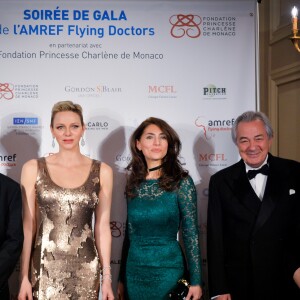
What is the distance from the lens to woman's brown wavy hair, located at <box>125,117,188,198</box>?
10.5ft

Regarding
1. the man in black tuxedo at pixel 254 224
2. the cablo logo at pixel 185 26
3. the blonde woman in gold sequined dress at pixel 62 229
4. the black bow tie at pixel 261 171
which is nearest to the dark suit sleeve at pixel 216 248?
the man in black tuxedo at pixel 254 224

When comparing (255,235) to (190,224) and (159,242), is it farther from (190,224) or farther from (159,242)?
(159,242)

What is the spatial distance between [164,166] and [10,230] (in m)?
Result: 1.00

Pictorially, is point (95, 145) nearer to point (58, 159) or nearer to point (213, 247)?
point (58, 159)

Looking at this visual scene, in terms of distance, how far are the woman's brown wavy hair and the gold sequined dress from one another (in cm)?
36

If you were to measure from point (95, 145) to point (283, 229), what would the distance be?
1.47 m

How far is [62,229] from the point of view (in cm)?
304

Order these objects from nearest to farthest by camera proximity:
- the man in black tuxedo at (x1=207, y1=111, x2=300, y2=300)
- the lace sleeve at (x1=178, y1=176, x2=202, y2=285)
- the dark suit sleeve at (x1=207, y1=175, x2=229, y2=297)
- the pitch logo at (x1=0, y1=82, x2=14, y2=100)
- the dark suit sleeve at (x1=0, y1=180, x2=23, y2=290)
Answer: the dark suit sleeve at (x1=0, y1=180, x2=23, y2=290)
the man in black tuxedo at (x1=207, y1=111, x2=300, y2=300)
the dark suit sleeve at (x1=207, y1=175, x2=229, y2=297)
the lace sleeve at (x1=178, y1=176, x2=202, y2=285)
the pitch logo at (x1=0, y1=82, x2=14, y2=100)

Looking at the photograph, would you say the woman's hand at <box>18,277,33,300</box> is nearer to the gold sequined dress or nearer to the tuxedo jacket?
the gold sequined dress

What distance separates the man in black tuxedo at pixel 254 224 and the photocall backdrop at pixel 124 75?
70cm

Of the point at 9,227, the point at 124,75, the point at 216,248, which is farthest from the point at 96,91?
the point at 216,248

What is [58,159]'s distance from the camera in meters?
3.20

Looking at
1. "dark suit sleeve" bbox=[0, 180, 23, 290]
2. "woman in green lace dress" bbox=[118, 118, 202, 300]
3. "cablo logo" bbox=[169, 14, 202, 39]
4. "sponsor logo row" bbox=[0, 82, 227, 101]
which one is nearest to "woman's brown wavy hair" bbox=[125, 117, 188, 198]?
"woman in green lace dress" bbox=[118, 118, 202, 300]

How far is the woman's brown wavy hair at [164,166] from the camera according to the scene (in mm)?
3186
